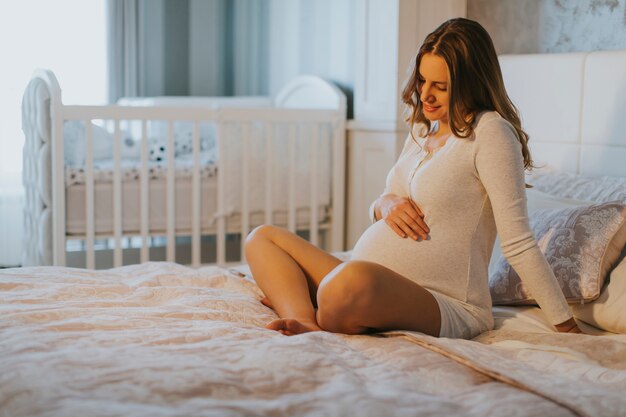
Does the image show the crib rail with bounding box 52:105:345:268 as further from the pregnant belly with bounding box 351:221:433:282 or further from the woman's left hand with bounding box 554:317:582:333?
the woman's left hand with bounding box 554:317:582:333

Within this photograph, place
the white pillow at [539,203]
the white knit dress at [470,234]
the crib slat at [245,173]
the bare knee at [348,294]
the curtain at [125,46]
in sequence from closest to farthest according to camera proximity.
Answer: the bare knee at [348,294] → the white knit dress at [470,234] → the white pillow at [539,203] → the crib slat at [245,173] → the curtain at [125,46]

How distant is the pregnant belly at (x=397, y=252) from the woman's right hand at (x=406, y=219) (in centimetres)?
1

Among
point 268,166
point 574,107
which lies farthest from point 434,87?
point 268,166

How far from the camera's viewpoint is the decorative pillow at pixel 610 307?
5.64 ft

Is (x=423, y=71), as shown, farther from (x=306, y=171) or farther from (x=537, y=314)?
(x=306, y=171)

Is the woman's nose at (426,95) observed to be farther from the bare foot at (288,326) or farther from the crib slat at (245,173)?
the crib slat at (245,173)

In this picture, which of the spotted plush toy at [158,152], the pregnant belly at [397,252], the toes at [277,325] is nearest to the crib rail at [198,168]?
the spotted plush toy at [158,152]

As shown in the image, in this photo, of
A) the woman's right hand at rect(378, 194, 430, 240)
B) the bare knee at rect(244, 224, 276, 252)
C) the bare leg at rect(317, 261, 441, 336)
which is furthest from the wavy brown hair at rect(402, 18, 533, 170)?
the bare knee at rect(244, 224, 276, 252)

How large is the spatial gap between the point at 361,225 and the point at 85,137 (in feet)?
3.85

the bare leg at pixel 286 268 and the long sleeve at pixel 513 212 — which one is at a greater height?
the long sleeve at pixel 513 212

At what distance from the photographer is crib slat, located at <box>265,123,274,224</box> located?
3.36 meters

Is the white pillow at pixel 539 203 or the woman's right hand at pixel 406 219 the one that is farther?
the white pillow at pixel 539 203

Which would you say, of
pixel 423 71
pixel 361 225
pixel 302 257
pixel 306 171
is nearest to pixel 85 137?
pixel 306 171

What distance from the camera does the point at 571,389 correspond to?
1177mm
